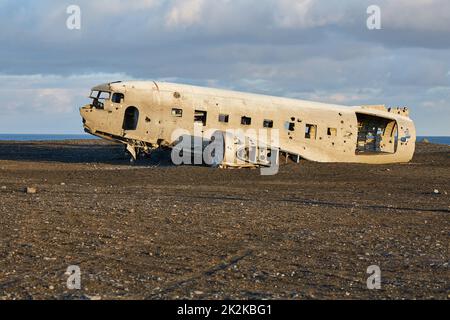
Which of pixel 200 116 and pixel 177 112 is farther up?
pixel 177 112

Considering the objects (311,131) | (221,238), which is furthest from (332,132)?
(221,238)

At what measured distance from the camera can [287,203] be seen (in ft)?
64.0

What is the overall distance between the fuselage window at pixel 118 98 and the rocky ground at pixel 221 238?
238 inches

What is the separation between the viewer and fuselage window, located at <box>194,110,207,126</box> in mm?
32281

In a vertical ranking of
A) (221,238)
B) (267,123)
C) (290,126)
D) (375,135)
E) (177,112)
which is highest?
(177,112)

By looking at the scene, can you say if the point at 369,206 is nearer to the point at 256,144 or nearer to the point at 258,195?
the point at 258,195

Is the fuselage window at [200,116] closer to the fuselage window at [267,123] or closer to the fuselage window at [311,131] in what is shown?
the fuselage window at [267,123]

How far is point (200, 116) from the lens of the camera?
32438 millimetres

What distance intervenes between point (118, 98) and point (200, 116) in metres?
3.48

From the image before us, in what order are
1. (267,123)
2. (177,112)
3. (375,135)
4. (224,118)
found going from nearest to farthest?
(177,112) < (224,118) < (267,123) < (375,135)

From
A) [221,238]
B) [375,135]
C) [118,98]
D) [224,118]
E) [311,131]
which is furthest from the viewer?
[375,135]

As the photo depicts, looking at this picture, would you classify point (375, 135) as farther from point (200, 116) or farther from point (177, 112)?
point (177, 112)

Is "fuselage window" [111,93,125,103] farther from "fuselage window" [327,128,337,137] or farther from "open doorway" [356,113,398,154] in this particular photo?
"open doorway" [356,113,398,154]

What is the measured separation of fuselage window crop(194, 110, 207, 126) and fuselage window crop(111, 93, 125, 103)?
3.08 m
